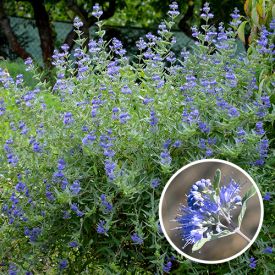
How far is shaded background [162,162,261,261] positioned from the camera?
2.13 metres

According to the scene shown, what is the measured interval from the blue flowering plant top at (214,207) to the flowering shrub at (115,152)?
65 cm

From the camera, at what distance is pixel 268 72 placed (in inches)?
148

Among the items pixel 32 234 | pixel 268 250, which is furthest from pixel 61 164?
pixel 268 250

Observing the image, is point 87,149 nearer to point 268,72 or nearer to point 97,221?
point 97,221

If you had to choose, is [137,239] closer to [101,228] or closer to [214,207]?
[101,228]

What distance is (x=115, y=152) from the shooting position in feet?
10.2

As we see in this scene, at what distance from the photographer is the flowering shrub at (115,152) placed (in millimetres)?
3041

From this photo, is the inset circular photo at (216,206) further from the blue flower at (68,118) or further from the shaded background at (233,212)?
the blue flower at (68,118)

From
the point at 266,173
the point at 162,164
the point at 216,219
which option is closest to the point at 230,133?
the point at 266,173

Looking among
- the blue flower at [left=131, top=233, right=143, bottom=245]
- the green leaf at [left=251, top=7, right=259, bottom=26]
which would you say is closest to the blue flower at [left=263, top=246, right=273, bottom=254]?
the blue flower at [left=131, top=233, right=143, bottom=245]

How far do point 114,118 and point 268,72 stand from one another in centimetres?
100

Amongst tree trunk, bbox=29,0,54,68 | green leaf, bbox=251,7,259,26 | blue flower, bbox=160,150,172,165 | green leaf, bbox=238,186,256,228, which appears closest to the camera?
green leaf, bbox=238,186,256,228

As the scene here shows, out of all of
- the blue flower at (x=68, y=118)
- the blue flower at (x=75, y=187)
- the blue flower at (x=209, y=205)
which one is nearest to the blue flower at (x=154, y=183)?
the blue flower at (x=75, y=187)

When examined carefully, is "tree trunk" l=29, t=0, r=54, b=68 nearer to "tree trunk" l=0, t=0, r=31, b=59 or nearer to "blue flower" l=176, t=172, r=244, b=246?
"tree trunk" l=0, t=0, r=31, b=59
